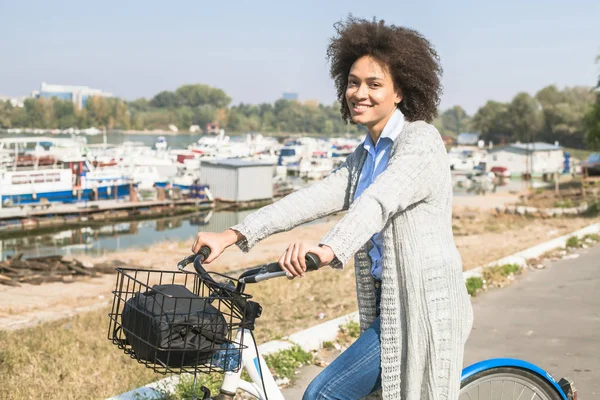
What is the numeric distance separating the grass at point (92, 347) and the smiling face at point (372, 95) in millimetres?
2974

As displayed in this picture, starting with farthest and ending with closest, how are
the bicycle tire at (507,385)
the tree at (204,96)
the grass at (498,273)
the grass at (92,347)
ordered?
the tree at (204,96) → the grass at (498,273) → the grass at (92,347) → the bicycle tire at (507,385)

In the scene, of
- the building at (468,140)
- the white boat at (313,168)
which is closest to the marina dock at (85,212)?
the white boat at (313,168)

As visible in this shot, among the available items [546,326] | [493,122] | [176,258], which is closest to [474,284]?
[546,326]

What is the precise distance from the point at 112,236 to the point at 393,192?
30339 millimetres

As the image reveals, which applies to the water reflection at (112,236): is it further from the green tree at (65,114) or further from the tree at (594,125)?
the green tree at (65,114)

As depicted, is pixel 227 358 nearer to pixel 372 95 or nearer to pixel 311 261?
pixel 311 261

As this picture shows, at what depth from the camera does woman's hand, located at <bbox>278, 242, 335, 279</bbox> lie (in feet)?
7.54

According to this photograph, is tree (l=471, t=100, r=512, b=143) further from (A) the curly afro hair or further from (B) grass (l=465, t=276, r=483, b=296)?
(A) the curly afro hair

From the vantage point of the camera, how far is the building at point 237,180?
Result: 44812mm

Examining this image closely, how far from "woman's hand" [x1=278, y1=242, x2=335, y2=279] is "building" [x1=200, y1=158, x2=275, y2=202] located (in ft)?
→ 139

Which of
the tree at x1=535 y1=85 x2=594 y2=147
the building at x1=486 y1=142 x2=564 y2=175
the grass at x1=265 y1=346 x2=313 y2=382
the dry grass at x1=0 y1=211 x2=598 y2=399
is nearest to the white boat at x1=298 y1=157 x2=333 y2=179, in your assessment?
the building at x1=486 y1=142 x2=564 y2=175

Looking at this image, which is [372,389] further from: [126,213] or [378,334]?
[126,213]

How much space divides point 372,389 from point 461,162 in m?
74.9

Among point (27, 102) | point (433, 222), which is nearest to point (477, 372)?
point (433, 222)
